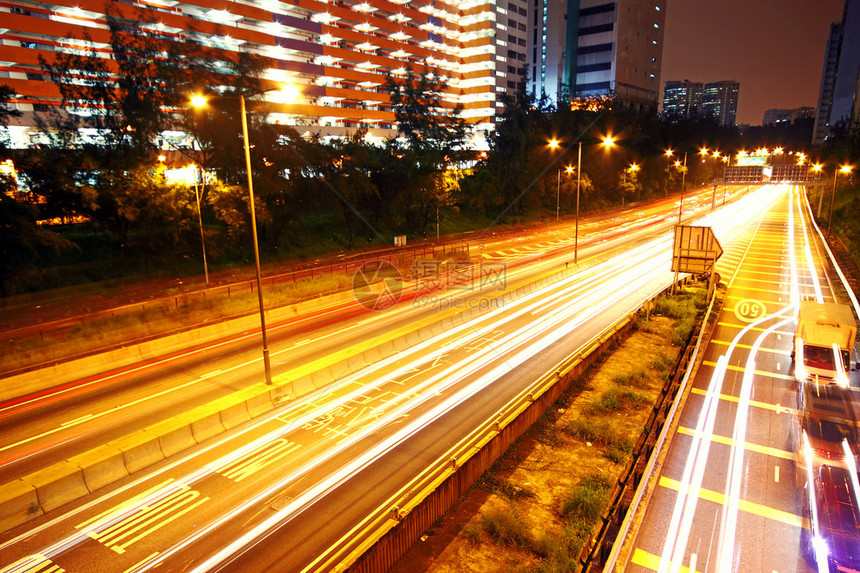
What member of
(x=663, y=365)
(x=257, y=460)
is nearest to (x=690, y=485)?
(x=663, y=365)

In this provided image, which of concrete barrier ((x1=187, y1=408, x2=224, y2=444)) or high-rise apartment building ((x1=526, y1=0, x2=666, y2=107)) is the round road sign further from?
high-rise apartment building ((x1=526, y1=0, x2=666, y2=107))

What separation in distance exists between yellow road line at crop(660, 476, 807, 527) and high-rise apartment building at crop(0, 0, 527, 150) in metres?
41.4

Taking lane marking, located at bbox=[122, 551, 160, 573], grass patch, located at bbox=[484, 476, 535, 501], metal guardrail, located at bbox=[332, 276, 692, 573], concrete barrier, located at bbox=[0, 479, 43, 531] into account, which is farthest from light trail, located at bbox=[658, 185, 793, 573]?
concrete barrier, located at bbox=[0, 479, 43, 531]

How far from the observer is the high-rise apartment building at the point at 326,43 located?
58900mm

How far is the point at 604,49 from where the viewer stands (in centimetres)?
12288

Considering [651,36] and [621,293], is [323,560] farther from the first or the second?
[651,36]

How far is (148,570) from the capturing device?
8.95m

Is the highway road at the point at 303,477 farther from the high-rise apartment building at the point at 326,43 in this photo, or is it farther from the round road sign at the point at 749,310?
the high-rise apartment building at the point at 326,43

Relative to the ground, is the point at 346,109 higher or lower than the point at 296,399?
higher

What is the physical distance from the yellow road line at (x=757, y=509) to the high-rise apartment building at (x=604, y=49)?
119346mm

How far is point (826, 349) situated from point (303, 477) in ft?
59.1

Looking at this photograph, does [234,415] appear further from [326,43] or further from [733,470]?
[326,43]

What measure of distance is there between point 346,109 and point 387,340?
8232cm

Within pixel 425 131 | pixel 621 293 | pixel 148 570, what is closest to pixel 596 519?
pixel 148 570
